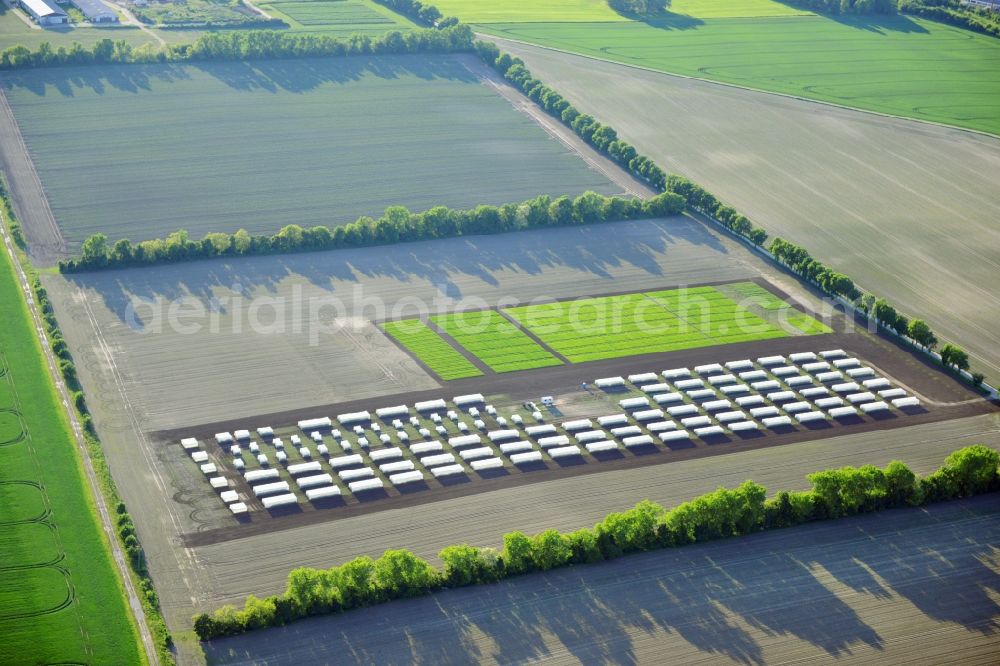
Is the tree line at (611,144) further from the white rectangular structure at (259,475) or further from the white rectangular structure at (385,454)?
the white rectangular structure at (259,475)

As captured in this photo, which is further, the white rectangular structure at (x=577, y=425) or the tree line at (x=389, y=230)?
the tree line at (x=389, y=230)

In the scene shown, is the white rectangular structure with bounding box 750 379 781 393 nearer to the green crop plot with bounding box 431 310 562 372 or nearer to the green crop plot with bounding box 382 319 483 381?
the green crop plot with bounding box 431 310 562 372

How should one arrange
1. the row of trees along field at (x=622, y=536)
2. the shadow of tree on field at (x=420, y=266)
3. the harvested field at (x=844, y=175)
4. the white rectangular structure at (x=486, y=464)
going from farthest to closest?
the harvested field at (x=844, y=175) → the shadow of tree on field at (x=420, y=266) → the white rectangular structure at (x=486, y=464) → the row of trees along field at (x=622, y=536)

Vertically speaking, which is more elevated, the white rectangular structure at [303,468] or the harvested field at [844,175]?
the harvested field at [844,175]

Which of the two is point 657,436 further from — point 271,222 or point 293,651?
point 271,222

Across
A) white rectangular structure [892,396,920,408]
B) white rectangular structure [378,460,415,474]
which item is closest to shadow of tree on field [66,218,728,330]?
white rectangular structure [378,460,415,474]

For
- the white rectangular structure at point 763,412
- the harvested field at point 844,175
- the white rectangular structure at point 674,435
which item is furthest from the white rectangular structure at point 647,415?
the harvested field at point 844,175

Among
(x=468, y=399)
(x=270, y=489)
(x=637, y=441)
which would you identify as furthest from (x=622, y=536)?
(x=270, y=489)

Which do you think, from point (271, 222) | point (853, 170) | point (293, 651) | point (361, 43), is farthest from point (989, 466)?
point (361, 43)
